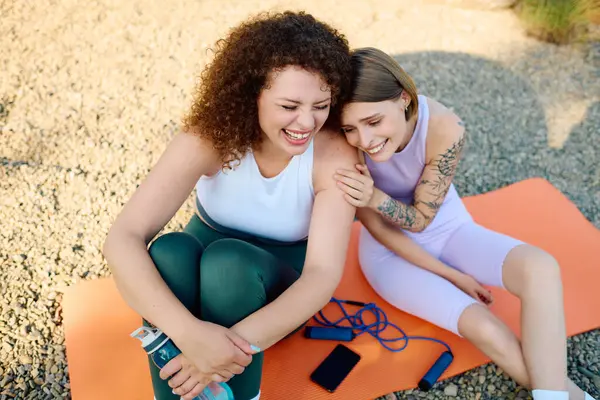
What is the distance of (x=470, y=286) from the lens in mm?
2736

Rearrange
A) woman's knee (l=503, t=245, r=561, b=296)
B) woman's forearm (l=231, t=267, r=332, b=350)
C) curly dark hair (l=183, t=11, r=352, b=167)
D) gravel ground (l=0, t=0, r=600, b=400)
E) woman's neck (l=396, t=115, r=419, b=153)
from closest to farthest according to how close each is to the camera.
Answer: curly dark hair (l=183, t=11, r=352, b=167) < woman's forearm (l=231, t=267, r=332, b=350) < woman's knee (l=503, t=245, r=561, b=296) < woman's neck (l=396, t=115, r=419, b=153) < gravel ground (l=0, t=0, r=600, b=400)

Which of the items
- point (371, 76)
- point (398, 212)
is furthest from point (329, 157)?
point (398, 212)

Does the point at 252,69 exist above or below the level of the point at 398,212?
above

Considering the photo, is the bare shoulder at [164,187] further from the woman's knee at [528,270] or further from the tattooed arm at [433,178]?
the woman's knee at [528,270]

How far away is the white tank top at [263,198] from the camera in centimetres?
231

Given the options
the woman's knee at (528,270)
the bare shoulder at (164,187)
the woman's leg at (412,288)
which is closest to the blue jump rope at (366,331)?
the woman's leg at (412,288)

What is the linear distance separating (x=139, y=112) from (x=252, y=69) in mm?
2354

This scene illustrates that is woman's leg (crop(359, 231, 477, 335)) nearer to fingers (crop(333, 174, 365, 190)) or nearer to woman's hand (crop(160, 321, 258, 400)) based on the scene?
fingers (crop(333, 174, 365, 190))

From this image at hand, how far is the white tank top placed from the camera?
7.57 feet

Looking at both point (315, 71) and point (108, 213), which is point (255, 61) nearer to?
point (315, 71)

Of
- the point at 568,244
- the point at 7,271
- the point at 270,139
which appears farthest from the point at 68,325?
the point at 568,244

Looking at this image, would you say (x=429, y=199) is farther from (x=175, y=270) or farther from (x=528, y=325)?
(x=175, y=270)

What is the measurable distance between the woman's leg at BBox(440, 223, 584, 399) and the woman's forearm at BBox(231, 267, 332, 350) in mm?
778

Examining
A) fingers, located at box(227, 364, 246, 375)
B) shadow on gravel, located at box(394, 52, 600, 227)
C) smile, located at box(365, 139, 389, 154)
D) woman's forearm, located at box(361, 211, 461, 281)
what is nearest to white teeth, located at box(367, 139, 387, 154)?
smile, located at box(365, 139, 389, 154)
